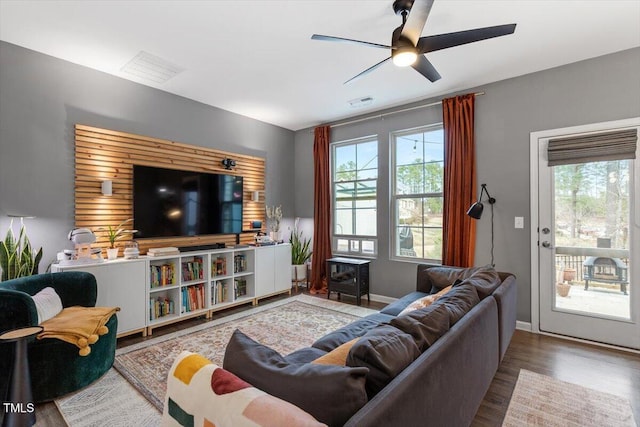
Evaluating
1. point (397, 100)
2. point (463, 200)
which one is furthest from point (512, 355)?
point (397, 100)

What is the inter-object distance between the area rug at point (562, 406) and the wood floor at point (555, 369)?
6cm

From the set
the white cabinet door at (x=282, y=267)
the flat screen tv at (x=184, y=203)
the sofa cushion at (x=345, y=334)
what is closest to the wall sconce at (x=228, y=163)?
the flat screen tv at (x=184, y=203)

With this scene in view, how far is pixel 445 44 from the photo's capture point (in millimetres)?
2201

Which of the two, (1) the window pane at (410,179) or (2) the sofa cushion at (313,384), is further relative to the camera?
(1) the window pane at (410,179)

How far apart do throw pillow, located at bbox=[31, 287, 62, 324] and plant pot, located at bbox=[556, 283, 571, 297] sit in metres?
4.59

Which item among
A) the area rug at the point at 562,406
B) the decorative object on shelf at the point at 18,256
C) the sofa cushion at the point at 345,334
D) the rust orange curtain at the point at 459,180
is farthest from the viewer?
the rust orange curtain at the point at 459,180

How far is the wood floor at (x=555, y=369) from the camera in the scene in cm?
202

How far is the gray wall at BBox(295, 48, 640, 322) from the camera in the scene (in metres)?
3.01

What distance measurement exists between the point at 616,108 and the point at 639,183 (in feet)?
2.43

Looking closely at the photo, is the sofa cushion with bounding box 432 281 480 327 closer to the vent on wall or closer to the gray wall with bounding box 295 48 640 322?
the gray wall with bounding box 295 48 640 322

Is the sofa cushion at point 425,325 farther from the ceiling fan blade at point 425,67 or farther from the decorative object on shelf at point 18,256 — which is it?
the decorative object on shelf at point 18,256

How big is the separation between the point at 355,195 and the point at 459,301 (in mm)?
3275

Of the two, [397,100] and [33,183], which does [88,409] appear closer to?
[33,183]

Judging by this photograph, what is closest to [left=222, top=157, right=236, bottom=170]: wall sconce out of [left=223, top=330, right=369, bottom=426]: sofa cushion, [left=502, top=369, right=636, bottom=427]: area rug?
[left=223, top=330, right=369, bottom=426]: sofa cushion
